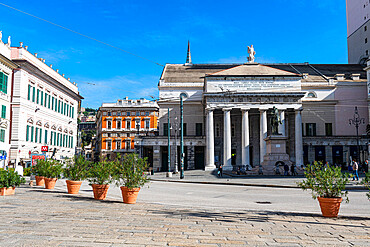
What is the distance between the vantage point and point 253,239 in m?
6.70

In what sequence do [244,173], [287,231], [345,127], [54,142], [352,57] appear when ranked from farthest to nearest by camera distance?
[352,57]
[345,127]
[54,142]
[244,173]
[287,231]

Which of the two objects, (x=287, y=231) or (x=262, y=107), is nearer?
(x=287, y=231)

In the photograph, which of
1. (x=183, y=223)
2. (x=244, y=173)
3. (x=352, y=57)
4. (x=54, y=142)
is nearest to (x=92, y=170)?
(x=183, y=223)

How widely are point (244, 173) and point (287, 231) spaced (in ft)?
98.2

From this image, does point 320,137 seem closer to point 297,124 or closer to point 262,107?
point 297,124

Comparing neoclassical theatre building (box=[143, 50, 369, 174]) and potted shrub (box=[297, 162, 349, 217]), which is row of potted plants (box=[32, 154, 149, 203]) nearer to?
potted shrub (box=[297, 162, 349, 217])

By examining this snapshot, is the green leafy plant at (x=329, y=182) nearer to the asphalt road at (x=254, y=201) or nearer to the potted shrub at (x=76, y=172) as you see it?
the asphalt road at (x=254, y=201)

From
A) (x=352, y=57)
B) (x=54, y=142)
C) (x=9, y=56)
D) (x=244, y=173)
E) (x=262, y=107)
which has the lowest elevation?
(x=244, y=173)

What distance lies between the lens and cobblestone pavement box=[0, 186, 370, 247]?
6.39m

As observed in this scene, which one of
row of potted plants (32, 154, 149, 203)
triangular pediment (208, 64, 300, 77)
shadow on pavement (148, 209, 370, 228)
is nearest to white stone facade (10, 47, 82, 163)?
row of potted plants (32, 154, 149, 203)

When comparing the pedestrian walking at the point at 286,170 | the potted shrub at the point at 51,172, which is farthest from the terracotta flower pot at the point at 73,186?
the pedestrian walking at the point at 286,170

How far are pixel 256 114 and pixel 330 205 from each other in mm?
43473

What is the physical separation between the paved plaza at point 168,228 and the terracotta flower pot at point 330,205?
26 cm

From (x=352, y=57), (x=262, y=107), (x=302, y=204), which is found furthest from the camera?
(x=352, y=57)
